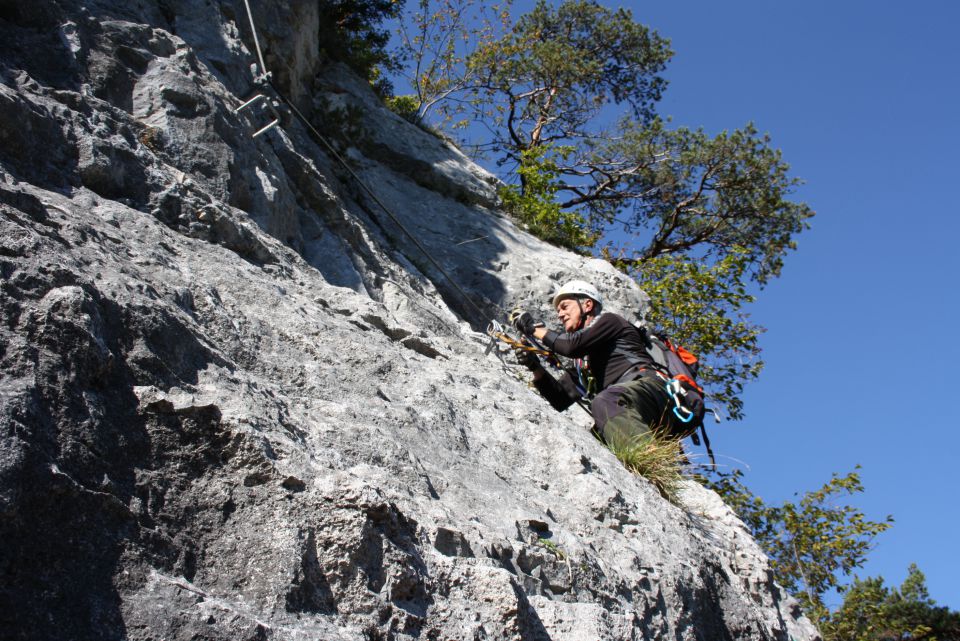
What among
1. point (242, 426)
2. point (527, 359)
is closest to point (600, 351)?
point (527, 359)

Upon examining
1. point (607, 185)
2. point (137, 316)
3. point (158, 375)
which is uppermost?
point (607, 185)

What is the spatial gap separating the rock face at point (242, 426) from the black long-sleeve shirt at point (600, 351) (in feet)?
1.18

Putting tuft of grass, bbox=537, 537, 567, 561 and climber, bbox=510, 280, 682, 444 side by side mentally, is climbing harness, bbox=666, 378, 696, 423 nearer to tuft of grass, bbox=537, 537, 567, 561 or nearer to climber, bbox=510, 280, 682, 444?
climber, bbox=510, 280, 682, 444

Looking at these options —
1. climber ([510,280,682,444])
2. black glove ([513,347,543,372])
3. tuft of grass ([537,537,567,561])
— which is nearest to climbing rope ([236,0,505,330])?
black glove ([513,347,543,372])

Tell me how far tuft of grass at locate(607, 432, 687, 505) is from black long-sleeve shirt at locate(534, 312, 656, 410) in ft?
2.78

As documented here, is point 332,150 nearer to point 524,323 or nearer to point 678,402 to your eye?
point 524,323

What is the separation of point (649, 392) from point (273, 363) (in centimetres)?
319

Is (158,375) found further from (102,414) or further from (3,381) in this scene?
(3,381)

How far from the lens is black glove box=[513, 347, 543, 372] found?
6.62 metres

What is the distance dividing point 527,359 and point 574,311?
2.01 feet

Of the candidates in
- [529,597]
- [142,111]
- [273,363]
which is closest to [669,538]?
[529,597]

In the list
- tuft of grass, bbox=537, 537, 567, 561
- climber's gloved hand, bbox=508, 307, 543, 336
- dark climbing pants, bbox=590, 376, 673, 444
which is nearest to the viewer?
tuft of grass, bbox=537, 537, 567, 561

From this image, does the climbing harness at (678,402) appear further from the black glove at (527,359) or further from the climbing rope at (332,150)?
the climbing rope at (332,150)

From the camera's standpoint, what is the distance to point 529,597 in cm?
307
